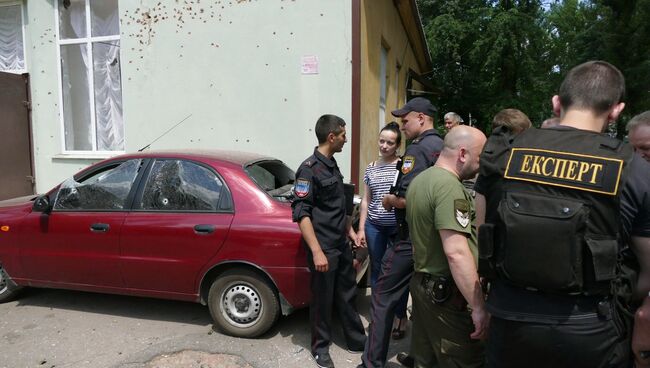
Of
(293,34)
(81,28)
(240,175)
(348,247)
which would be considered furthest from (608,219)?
(81,28)

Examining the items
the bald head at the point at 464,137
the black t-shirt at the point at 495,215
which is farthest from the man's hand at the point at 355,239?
the black t-shirt at the point at 495,215

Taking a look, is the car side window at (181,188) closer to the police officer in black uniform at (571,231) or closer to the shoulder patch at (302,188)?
the shoulder patch at (302,188)

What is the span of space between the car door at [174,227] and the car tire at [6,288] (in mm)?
1454

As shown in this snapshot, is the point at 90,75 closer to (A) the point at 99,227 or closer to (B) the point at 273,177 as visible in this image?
(A) the point at 99,227

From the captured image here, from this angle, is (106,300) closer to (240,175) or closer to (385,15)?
(240,175)

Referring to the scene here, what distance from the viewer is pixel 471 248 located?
2.26m

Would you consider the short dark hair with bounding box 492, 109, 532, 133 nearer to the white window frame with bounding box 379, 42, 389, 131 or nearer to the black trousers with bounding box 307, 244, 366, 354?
the black trousers with bounding box 307, 244, 366, 354

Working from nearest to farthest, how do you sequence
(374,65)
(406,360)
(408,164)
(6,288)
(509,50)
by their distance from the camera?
(408,164), (406,360), (6,288), (374,65), (509,50)

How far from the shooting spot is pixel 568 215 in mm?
1547

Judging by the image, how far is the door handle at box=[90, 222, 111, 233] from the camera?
12.9 ft

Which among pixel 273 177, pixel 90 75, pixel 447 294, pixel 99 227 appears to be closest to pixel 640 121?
pixel 447 294

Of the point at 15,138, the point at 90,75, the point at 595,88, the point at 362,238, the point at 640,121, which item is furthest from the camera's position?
the point at 90,75

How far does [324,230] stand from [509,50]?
56.3 feet

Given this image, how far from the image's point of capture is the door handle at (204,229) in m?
3.67
